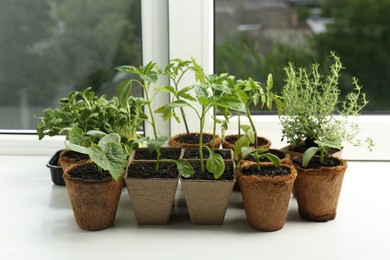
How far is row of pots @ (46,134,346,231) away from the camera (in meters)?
1.21

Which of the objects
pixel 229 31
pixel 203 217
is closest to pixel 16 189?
pixel 203 217

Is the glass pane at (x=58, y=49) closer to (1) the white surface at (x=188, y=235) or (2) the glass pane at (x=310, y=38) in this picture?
(2) the glass pane at (x=310, y=38)

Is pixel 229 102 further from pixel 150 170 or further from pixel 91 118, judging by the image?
pixel 91 118

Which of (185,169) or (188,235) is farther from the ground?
(185,169)

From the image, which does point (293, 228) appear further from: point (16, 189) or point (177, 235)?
point (16, 189)

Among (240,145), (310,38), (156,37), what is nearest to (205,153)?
(240,145)

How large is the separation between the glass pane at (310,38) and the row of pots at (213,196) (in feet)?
1.89

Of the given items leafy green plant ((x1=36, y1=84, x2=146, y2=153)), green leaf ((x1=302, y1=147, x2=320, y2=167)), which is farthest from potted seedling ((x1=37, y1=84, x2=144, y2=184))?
green leaf ((x1=302, y1=147, x2=320, y2=167))

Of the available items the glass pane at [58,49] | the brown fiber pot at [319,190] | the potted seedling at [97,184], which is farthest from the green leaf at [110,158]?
the glass pane at [58,49]

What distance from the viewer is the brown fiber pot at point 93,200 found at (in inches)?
47.6

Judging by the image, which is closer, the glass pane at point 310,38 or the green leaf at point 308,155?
the green leaf at point 308,155

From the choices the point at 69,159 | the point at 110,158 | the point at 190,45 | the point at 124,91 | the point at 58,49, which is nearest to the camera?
the point at 110,158

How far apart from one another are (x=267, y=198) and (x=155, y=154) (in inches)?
11.9

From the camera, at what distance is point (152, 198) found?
124 cm
